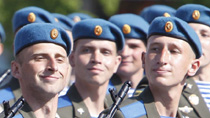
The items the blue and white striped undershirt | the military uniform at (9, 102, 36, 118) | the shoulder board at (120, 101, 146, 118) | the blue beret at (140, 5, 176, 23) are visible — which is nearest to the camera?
the military uniform at (9, 102, 36, 118)

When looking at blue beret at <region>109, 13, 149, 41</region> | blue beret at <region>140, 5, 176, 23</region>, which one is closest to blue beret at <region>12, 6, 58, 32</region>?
blue beret at <region>109, 13, 149, 41</region>

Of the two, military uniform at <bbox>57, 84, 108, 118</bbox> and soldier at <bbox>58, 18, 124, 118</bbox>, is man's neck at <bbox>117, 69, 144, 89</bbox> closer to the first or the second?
soldier at <bbox>58, 18, 124, 118</bbox>

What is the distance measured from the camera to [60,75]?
6.39 metres

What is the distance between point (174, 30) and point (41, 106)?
166cm

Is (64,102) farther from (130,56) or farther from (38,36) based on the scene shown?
(130,56)

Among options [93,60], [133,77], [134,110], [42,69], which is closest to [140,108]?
[134,110]

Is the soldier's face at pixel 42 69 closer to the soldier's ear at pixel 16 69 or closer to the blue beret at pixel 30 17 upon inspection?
the soldier's ear at pixel 16 69

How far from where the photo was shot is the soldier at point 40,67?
6293 mm

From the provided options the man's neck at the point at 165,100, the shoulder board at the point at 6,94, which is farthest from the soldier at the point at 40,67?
the shoulder board at the point at 6,94

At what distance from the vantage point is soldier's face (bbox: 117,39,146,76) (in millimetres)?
9195

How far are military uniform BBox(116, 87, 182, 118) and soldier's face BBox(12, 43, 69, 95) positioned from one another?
2.36 feet

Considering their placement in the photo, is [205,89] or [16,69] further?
[205,89]

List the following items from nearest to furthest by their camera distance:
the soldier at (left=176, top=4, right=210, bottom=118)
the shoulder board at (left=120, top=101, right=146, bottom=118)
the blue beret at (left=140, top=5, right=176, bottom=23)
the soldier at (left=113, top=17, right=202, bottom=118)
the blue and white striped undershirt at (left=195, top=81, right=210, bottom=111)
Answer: the shoulder board at (left=120, top=101, right=146, bottom=118) < the soldier at (left=113, top=17, right=202, bottom=118) < the soldier at (left=176, top=4, right=210, bottom=118) < the blue and white striped undershirt at (left=195, top=81, right=210, bottom=111) < the blue beret at (left=140, top=5, right=176, bottom=23)

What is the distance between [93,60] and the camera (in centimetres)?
773
